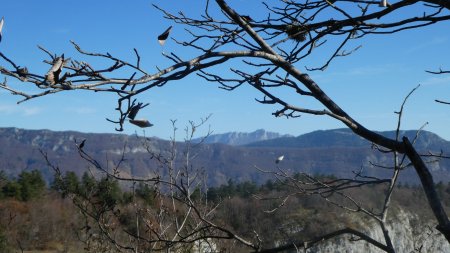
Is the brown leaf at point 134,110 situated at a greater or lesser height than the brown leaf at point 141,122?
greater

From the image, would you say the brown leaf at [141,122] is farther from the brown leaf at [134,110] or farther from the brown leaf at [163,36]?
the brown leaf at [163,36]

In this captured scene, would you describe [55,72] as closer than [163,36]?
Yes

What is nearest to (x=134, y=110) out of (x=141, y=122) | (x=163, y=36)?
(x=141, y=122)

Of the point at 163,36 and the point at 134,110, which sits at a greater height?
the point at 163,36

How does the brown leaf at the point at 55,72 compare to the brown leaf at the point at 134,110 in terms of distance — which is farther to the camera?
the brown leaf at the point at 134,110

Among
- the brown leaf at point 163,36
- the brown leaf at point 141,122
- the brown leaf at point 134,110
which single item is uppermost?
the brown leaf at point 163,36

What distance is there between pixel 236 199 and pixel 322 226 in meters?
21.7

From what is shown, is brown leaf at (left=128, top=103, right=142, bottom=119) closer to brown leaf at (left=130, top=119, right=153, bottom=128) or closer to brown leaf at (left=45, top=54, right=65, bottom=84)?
brown leaf at (left=130, top=119, right=153, bottom=128)

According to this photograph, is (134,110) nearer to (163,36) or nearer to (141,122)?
(141,122)

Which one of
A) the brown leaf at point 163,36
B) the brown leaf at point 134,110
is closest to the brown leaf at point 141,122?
the brown leaf at point 134,110

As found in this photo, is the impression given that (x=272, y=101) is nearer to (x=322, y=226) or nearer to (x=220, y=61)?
(x=220, y=61)

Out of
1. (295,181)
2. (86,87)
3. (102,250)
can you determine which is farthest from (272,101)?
(102,250)

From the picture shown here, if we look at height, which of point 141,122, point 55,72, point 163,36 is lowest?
point 141,122

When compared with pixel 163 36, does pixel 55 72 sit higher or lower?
lower
